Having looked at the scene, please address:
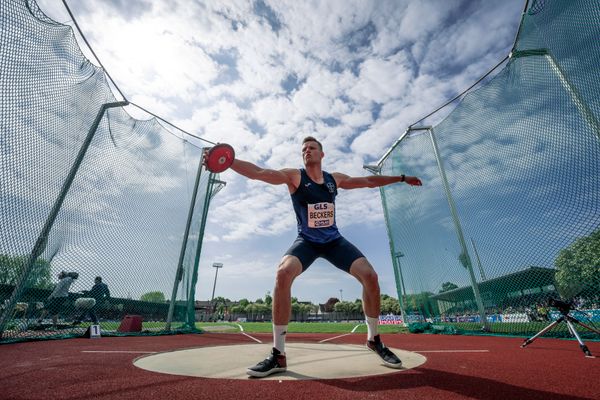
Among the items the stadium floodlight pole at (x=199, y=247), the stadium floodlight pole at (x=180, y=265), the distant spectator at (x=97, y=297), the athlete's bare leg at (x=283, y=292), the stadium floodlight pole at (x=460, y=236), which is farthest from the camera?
the stadium floodlight pole at (x=199, y=247)

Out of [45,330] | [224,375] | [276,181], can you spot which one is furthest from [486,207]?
[45,330]

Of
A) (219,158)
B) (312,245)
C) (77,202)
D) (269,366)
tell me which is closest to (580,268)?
(312,245)

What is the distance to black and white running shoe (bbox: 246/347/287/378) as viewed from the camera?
2184mm

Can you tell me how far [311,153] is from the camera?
3482 mm

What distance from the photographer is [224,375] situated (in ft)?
7.34

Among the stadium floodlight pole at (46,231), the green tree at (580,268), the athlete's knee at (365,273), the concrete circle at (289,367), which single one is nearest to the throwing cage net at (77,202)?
the stadium floodlight pole at (46,231)

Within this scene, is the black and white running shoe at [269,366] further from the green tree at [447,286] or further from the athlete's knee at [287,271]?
the green tree at [447,286]

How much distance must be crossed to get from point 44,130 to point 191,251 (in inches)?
192

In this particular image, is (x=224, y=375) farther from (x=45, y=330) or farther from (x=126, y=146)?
(x=126, y=146)

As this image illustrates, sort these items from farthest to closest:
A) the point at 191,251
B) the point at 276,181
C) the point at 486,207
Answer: the point at 191,251, the point at 486,207, the point at 276,181

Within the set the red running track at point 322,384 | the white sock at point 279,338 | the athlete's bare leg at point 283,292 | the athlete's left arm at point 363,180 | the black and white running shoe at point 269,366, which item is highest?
the athlete's left arm at point 363,180

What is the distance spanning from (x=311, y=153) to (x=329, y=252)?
1234mm

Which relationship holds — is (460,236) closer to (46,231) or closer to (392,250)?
(392,250)

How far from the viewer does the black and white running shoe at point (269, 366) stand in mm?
2184
